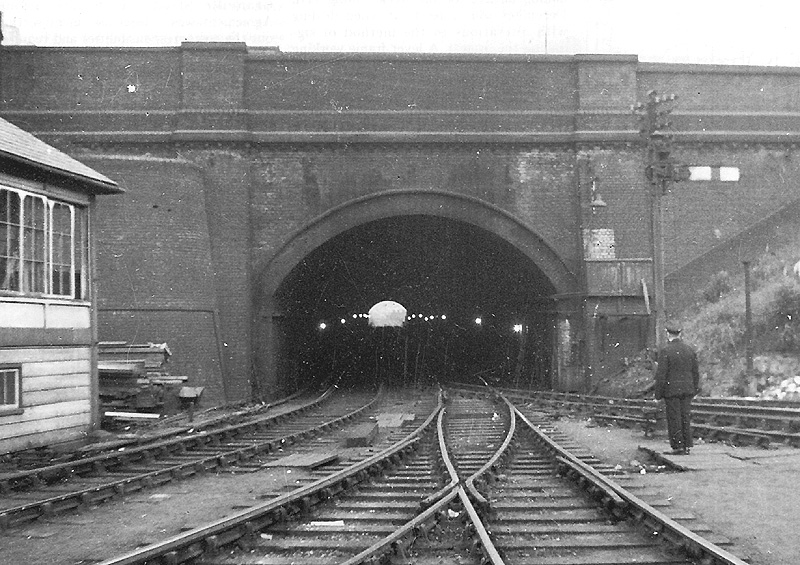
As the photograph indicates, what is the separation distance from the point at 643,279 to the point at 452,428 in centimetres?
872

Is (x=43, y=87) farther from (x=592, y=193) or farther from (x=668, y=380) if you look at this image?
(x=668, y=380)

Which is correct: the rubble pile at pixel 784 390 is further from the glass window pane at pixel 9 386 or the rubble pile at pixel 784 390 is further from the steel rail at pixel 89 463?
the glass window pane at pixel 9 386

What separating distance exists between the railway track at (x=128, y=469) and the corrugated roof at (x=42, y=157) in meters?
3.93

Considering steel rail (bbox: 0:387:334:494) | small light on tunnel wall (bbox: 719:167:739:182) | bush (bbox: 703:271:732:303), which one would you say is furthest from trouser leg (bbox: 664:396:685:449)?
small light on tunnel wall (bbox: 719:167:739:182)

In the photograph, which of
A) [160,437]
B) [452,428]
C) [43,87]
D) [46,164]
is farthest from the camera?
[43,87]

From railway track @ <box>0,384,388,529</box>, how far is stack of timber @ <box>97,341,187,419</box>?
6.23ft

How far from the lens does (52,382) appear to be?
432 inches

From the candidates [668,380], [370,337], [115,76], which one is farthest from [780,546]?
[370,337]

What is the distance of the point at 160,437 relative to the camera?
37.4ft

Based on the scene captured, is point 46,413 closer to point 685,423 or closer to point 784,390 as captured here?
point 685,423

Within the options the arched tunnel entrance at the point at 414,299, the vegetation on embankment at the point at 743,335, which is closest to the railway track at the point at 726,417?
the vegetation on embankment at the point at 743,335

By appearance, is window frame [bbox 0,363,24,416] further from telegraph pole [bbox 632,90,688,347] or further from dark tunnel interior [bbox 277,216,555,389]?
dark tunnel interior [bbox 277,216,555,389]

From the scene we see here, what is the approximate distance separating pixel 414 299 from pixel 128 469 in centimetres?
2862

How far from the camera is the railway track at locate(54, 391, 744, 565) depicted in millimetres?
5219
